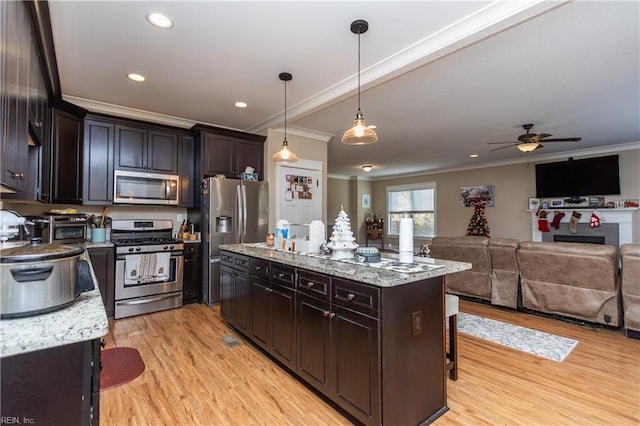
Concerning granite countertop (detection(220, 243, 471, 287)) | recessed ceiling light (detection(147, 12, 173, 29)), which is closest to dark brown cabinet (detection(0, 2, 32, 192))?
recessed ceiling light (detection(147, 12, 173, 29))

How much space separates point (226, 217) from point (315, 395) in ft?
9.34

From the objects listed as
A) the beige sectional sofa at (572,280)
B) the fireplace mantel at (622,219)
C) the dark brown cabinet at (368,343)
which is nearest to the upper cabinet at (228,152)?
the dark brown cabinet at (368,343)

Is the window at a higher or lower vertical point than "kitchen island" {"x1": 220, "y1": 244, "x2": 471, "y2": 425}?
higher

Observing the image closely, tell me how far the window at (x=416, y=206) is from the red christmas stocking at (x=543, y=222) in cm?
271

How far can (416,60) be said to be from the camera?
265cm

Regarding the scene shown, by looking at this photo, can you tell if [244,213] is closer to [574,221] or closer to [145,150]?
[145,150]

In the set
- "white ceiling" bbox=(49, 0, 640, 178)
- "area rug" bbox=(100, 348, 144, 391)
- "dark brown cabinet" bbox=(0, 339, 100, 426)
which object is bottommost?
"area rug" bbox=(100, 348, 144, 391)

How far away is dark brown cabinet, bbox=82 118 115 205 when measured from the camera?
12.8 feet

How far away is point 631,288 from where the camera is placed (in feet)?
10.5

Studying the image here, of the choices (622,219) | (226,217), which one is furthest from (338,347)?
(622,219)

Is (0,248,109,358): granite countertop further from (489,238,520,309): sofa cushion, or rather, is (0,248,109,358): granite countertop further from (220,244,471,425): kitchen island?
(489,238,520,309): sofa cushion

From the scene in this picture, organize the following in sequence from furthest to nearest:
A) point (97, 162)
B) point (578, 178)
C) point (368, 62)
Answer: point (578, 178), point (97, 162), point (368, 62)

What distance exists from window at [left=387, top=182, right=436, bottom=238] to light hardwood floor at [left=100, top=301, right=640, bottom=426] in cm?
618

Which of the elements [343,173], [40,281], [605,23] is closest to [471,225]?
[343,173]
